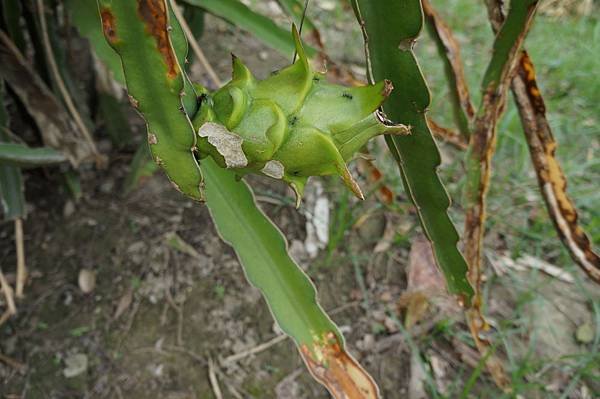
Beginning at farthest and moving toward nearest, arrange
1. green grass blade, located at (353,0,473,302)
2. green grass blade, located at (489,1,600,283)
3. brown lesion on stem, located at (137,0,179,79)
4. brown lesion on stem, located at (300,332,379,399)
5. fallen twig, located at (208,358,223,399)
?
fallen twig, located at (208,358,223,399) → green grass blade, located at (489,1,600,283) → brown lesion on stem, located at (300,332,379,399) → green grass blade, located at (353,0,473,302) → brown lesion on stem, located at (137,0,179,79)

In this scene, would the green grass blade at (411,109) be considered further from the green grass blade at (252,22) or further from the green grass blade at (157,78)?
the green grass blade at (252,22)

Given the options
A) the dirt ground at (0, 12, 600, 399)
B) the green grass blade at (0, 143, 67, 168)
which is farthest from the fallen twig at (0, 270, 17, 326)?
the green grass blade at (0, 143, 67, 168)

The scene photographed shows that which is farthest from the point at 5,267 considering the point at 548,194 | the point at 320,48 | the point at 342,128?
the point at 548,194

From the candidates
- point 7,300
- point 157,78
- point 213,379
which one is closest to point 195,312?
point 213,379

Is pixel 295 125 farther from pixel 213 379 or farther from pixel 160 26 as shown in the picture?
pixel 213 379

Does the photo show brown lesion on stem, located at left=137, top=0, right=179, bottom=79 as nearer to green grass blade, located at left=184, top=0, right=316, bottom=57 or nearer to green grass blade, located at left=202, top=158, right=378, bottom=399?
green grass blade, located at left=202, top=158, right=378, bottom=399

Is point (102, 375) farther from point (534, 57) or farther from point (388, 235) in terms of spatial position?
point (534, 57)

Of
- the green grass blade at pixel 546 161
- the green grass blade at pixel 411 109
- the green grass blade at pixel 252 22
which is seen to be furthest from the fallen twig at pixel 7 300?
the green grass blade at pixel 546 161
